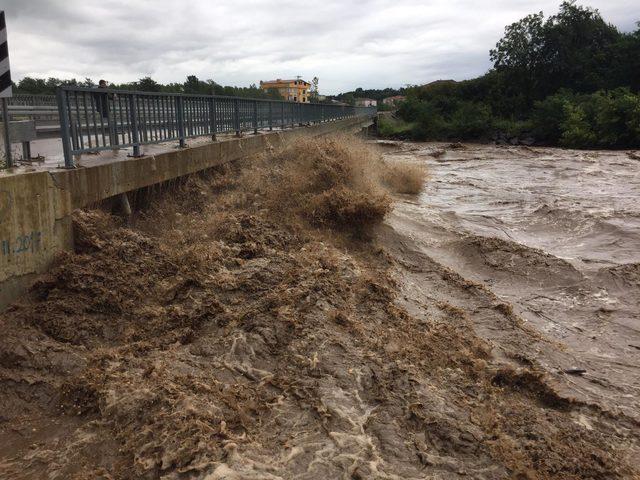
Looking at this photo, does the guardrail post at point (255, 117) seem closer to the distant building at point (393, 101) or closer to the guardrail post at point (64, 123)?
the guardrail post at point (64, 123)

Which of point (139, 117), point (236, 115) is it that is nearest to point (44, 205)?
point (139, 117)

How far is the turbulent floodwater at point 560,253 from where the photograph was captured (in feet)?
19.8

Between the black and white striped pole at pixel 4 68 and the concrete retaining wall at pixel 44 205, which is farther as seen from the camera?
the black and white striped pole at pixel 4 68

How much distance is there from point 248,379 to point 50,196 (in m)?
3.01

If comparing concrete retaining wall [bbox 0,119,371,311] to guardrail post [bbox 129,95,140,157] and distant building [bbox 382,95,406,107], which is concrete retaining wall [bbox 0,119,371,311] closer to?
guardrail post [bbox 129,95,140,157]

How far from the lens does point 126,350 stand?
498 cm

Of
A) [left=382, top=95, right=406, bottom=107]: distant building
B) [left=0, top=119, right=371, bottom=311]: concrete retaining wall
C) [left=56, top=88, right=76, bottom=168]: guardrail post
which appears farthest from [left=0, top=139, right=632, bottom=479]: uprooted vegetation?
[left=382, top=95, right=406, bottom=107]: distant building

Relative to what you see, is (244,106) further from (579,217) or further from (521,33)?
(521,33)

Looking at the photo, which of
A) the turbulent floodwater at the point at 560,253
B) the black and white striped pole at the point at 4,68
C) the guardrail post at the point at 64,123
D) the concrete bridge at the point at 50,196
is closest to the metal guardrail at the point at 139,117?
the guardrail post at the point at 64,123

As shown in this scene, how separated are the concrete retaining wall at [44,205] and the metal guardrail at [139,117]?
0.30 meters

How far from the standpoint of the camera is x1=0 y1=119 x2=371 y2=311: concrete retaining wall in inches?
197

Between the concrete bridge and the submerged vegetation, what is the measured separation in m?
39.0

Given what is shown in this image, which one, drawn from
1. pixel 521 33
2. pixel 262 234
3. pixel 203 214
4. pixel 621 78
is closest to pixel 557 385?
pixel 262 234

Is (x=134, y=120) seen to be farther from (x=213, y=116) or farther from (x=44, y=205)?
(x=213, y=116)
